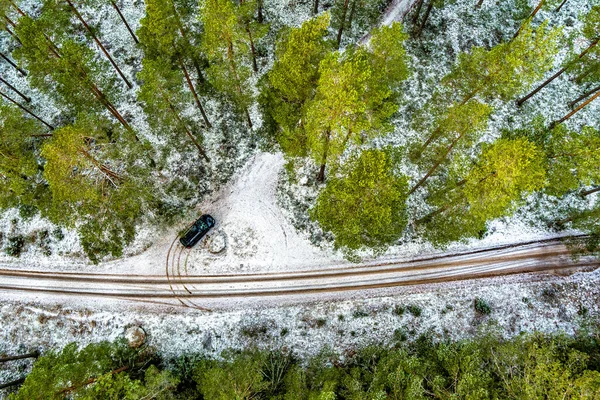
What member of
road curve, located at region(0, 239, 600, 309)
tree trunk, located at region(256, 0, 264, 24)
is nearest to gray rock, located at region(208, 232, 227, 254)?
road curve, located at region(0, 239, 600, 309)

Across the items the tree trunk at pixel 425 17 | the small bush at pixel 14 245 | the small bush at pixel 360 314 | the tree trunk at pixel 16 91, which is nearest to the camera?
the small bush at pixel 360 314

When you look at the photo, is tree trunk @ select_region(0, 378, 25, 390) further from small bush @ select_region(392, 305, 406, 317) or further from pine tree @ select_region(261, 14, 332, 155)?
small bush @ select_region(392, 305, 406, 317)

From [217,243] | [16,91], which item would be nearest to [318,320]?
[217,243]

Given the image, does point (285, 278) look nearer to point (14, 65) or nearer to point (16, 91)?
point (16, 91)

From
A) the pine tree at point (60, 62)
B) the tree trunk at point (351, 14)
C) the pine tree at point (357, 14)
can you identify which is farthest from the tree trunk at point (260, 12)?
the pine tree at point (60, 62)

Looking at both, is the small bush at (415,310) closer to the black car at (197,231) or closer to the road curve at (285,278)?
the road curve at (285,278)

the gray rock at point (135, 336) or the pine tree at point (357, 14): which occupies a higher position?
the pine tree at point (357, 14)
